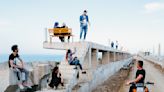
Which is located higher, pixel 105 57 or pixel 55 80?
pixel 105 57

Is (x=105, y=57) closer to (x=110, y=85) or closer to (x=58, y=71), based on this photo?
(x=110, y=85)

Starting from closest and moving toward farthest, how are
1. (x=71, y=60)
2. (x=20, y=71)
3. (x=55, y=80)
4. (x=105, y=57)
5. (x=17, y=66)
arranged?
(x=17, y=66), (x=20, y=71), (x=55, y=80), (x=71, y=60), (x=105, y=57)

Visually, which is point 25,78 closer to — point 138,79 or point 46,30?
point 138,79

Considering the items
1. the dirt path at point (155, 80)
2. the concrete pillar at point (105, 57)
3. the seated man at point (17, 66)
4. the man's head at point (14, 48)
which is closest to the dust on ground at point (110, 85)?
the dirt path at point (155, 80)

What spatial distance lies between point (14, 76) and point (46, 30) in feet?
29.7

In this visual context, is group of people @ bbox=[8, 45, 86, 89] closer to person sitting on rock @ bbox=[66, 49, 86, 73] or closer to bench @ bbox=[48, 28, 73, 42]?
person sitting on rock @ bbox=[66, 49, 86, 73]

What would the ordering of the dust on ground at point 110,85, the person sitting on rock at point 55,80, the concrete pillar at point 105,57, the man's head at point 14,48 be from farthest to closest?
the concrete pillar at point 105,57 → the dust on ground at point 110,85 → the person sitting on rock at point 55,80 → the man's head at point 14,48

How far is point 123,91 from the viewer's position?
60.9ft

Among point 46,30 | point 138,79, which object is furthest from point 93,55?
point 138,79

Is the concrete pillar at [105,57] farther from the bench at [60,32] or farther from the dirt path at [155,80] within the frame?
the bench at [60,32]

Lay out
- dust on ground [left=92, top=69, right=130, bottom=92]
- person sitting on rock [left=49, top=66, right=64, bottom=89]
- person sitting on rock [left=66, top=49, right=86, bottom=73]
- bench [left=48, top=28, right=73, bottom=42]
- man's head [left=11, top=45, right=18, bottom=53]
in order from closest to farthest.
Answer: man's head [left=11, top=45, right=18, bottom=53] → person sitting on rock [left=49, top=66, right=64, bottom=89] → person sitting on rock [left=66, top=49, right=86, bottom=73] → dust on ground [left=92, top=69, right=130, bottom=92] → bench [left=48, top=28, right=73, bottom=42]

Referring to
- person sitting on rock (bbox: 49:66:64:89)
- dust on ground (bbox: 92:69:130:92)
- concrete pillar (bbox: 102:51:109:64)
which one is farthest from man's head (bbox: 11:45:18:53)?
concrete pillar (bbox: 102:51:109:64)

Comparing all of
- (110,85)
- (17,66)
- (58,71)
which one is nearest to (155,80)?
(110,85)

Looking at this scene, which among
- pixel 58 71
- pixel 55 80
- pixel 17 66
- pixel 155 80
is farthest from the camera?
pixel 155 80
